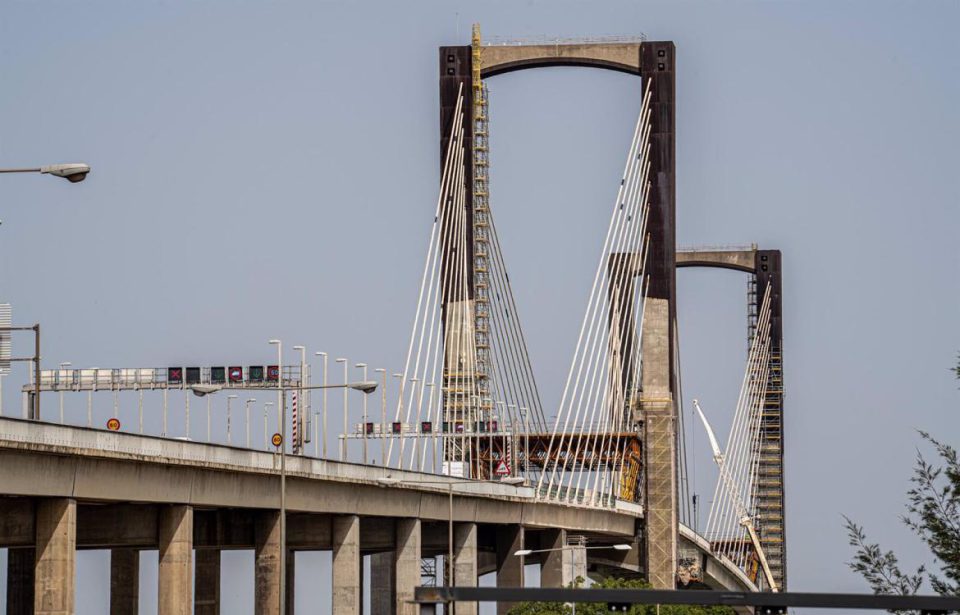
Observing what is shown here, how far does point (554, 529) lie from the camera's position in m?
141

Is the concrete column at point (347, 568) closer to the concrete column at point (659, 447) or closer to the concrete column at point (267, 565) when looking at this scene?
the concrete column at point (267, 565)

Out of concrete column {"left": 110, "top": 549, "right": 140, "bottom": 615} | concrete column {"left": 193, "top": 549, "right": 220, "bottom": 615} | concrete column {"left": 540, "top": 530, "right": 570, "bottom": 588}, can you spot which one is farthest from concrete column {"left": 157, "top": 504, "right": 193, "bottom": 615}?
concrete column {"left": 540, "top": 530, "right": 570, "bottom": 588}

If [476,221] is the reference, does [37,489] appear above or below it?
below

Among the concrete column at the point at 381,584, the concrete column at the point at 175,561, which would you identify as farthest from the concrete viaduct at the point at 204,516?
the concrete column at the point at 381,584

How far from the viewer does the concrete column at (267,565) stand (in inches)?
3300

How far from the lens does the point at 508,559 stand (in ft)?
427

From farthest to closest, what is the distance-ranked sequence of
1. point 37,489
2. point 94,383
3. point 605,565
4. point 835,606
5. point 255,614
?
point 605,565 → point 94,383 → point 255,614 → point 37,489 → point 835,606

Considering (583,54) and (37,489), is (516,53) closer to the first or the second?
(583,54)

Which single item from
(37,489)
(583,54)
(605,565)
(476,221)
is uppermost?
(583,54)

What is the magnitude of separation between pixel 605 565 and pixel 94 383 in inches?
1870

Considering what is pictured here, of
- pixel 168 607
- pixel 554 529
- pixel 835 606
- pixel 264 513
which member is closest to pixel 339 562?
pixel 264 513

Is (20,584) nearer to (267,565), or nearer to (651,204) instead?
(267,565)

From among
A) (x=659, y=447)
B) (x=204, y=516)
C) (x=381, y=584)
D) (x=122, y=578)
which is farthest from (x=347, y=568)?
(x=659, y=447)

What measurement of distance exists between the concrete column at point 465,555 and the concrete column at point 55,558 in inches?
2036
